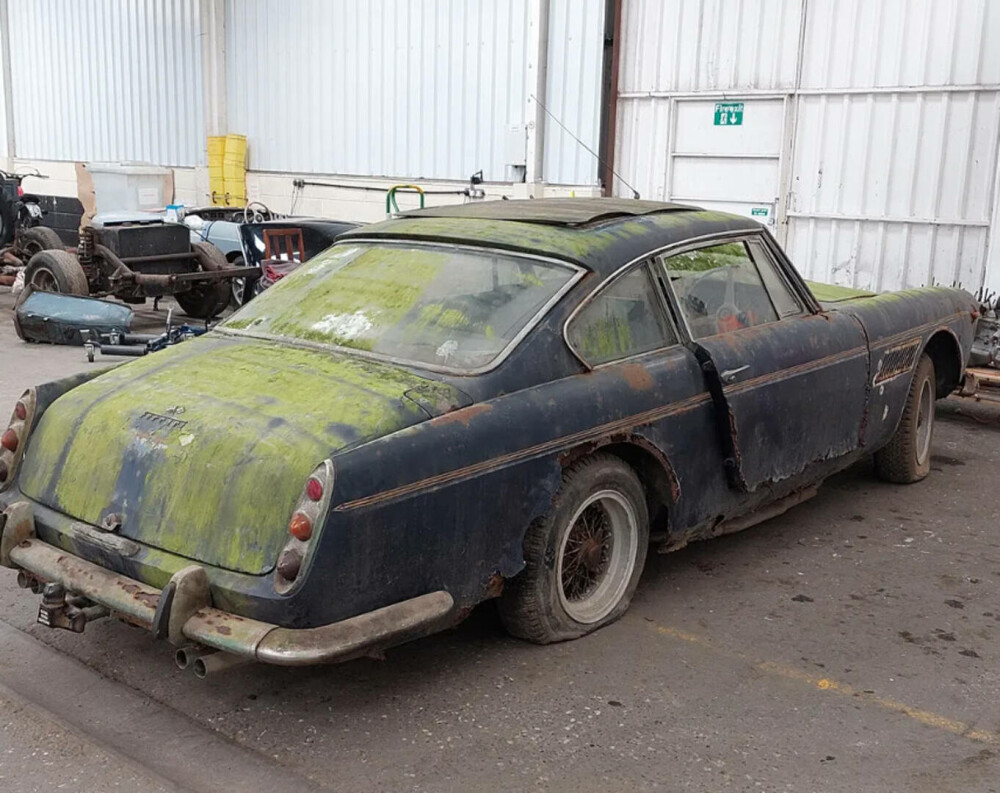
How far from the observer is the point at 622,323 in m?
4.45

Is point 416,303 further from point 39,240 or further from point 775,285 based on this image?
point 39,240

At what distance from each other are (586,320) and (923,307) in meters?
2.88

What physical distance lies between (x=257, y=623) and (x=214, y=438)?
675 mm

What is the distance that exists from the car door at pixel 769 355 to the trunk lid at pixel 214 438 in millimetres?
1450

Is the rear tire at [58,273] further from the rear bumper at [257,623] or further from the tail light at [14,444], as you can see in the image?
the rear bumper at [257,623]

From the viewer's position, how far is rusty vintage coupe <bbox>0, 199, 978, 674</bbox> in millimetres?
3373

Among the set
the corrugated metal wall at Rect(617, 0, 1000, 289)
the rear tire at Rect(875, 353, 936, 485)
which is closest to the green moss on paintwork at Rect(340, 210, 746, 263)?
the rear tire at Rect(875, 353, 936, 485)

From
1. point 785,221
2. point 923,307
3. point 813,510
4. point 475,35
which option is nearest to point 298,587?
point 813,510

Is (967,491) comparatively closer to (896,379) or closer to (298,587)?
(896,379)

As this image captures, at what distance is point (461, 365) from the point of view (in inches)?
156

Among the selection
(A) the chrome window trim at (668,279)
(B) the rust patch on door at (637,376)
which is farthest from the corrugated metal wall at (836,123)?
(B) the rust patch on door at (637,376)

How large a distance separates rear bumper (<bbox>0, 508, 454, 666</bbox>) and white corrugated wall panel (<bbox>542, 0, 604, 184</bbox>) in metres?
9.78

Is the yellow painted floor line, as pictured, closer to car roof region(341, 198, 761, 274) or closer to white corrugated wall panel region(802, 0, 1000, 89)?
car roof region(341, 198, 761, 274)

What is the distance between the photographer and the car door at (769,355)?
4.71 metres
